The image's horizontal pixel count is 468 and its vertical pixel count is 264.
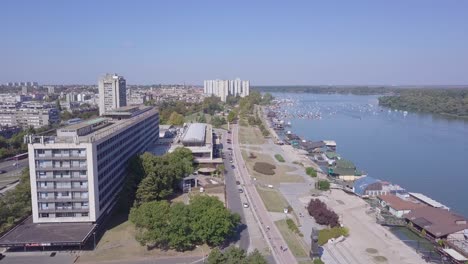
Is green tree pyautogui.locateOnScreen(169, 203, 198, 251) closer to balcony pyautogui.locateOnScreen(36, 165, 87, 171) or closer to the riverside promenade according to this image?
the riverside promenade

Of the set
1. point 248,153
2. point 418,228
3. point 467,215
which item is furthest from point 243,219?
point 248,153

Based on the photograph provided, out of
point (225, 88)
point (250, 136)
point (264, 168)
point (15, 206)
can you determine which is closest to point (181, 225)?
point (15, 206)

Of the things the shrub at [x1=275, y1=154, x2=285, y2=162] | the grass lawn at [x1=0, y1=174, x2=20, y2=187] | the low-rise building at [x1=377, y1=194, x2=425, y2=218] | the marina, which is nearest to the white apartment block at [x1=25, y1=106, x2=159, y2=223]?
the grass lawn at [x1=0, y1=174, x2=20, y2=187]

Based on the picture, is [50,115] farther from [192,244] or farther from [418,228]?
[418,228]

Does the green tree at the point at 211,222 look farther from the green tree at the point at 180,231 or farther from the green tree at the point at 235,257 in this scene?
the green tree at the point at 235,257

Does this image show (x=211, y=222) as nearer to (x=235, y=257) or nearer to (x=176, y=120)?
(x=235, y=257)

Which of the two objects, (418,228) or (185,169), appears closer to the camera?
(418,228)

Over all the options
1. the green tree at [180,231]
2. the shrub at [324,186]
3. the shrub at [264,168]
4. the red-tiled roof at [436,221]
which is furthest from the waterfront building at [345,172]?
the green tree at [180,231]
